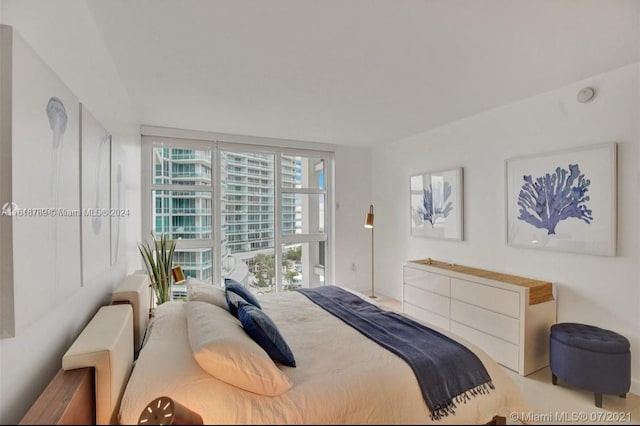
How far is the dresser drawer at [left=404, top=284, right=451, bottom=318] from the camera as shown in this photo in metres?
3.15

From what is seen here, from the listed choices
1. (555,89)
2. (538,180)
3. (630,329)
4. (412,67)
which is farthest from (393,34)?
(630,329)

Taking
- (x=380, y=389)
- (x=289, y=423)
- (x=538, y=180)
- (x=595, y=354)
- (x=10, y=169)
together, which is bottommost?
(x=595, y=354)

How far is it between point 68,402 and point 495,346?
2972mm

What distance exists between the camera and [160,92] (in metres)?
2.61

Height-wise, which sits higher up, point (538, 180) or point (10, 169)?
point (538, 180)

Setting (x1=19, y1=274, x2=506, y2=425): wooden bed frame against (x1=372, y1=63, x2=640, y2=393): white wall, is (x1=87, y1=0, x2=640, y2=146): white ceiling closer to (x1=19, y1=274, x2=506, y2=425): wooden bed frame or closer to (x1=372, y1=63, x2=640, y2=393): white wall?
(x1=372, y1=63, x2=640, y2=393): white wall

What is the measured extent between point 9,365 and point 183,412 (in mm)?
655

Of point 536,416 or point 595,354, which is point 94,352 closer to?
point 536,416

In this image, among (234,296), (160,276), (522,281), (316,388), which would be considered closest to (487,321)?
(522,281)

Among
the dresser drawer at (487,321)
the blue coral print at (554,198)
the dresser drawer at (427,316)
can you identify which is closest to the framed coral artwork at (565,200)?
the blue coral print at (554,198)

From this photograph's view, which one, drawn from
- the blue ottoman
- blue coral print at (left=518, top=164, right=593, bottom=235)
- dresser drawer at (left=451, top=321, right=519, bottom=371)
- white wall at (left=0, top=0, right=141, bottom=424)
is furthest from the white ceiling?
dresser drawer at (left=451, top=321, right=519, bottom=371)

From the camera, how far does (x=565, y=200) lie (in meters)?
2.52

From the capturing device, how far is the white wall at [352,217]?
4844 millimetres

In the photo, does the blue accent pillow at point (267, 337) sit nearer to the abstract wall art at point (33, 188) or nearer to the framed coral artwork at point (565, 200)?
the abstract wall art at point (33, 188)
